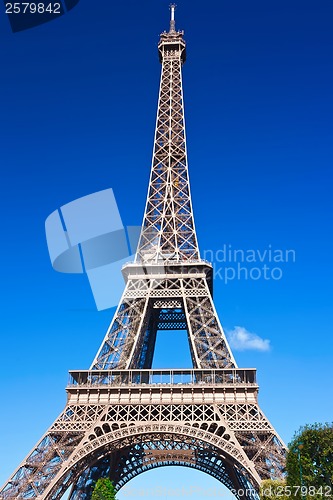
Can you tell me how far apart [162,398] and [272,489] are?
30.8 ft

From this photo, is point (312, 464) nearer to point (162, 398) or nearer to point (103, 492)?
point (162, 398)

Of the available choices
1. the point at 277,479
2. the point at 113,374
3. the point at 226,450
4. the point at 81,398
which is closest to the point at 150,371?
the point at 113,374

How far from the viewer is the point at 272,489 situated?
85.5 ft

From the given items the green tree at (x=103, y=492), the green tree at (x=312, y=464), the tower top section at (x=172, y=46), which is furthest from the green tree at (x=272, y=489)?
the tower top section at (x=172, y=46)

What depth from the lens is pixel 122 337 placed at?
3653cm

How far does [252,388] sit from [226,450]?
4675mm

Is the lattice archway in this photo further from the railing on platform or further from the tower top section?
the tower top section

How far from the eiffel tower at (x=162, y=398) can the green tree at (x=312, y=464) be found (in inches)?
87.2

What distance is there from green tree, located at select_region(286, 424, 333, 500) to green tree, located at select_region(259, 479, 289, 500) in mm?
627

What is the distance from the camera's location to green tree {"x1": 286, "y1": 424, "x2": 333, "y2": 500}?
81.0 ft

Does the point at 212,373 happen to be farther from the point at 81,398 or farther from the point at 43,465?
the point at 43,465

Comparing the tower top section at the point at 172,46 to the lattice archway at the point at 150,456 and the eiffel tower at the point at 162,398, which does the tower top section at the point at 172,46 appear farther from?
the lattice archway at the point at 150,456

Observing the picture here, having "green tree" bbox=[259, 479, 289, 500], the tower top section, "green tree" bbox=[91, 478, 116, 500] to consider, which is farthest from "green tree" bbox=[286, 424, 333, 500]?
the tower top section

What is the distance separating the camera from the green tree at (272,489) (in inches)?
1006
